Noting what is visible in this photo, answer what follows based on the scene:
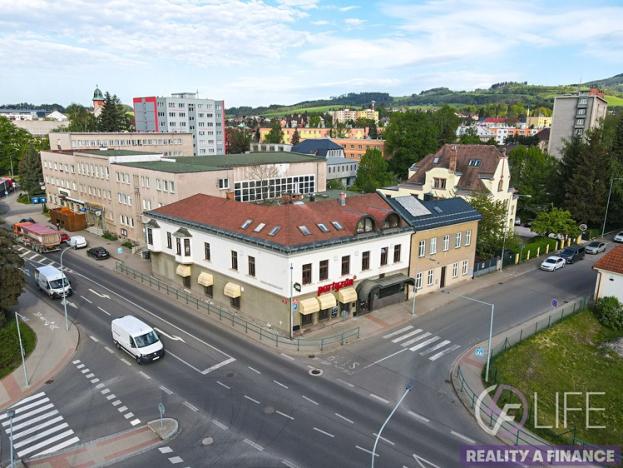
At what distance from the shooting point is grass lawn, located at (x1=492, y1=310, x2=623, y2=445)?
27375 millimetres

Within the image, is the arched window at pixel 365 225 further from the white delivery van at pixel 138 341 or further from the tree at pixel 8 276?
the tree at pixel 8 276

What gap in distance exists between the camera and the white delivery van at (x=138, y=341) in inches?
1211

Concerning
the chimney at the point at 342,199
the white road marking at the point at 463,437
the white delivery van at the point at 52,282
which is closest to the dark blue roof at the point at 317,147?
the chimney at the point at 342,199

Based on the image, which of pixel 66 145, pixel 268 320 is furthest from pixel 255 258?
pixel 66 145

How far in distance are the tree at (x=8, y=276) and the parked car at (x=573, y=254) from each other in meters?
57.2

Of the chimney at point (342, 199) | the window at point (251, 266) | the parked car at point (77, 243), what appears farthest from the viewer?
the parked car at point (77, 243)

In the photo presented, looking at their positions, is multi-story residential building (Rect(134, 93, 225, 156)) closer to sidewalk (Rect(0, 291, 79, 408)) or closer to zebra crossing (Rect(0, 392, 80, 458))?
sidewalk (Rect(0, 291, 79, 408))

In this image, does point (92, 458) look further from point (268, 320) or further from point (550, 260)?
point (550, 260)

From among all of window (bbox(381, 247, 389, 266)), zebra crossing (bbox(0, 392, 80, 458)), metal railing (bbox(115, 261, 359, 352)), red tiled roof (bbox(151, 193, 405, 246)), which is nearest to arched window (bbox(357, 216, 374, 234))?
red tiled roof (bbox(151, 193, 405, 246))

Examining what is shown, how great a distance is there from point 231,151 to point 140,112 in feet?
113

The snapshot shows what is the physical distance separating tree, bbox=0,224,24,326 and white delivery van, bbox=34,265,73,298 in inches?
240

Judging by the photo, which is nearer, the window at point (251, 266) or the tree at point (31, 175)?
the window at point (251, 266)

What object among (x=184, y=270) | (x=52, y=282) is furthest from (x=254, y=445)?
(x=52, y=282)

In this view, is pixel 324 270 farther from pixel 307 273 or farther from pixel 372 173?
pixel 372 173
